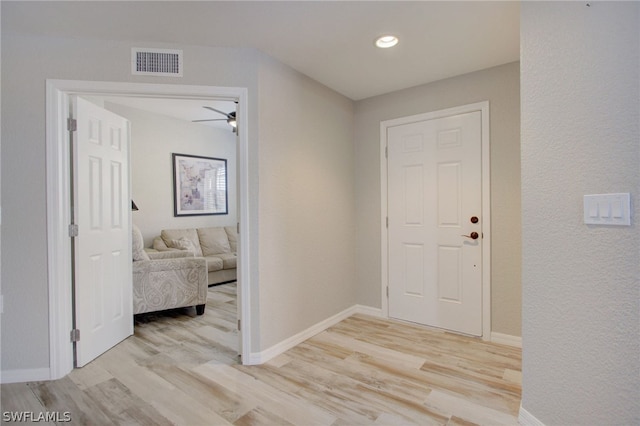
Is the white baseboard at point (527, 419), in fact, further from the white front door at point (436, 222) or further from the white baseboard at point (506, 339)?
the white front door at point (436, 222)

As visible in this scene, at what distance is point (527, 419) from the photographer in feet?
5.35

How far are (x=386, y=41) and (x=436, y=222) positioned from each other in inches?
66.2

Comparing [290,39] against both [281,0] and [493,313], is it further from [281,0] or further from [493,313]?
[493,313]

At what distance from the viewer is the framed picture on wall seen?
5.14 m

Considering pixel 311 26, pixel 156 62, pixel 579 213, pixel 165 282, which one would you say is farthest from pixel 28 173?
pixel 579 213

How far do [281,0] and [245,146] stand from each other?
99 cm

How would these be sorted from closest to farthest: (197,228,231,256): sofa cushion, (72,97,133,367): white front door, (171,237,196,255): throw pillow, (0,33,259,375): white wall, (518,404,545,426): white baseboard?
(518,404,545,426): white baseboard → (0,33,259,375): white wall → (72,97,133,367): white front door → (171,237,196,255): throw pillow → (197,228,231,256): sofa cushion

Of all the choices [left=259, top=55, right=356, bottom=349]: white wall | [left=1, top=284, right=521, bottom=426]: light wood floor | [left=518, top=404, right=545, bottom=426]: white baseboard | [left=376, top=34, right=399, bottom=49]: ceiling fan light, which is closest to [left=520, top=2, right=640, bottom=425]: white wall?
[left=518, top=404, right=545, bottom=426]: white baseboard

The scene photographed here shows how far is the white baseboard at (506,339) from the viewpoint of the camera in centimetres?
265

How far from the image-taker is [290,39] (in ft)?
7.41

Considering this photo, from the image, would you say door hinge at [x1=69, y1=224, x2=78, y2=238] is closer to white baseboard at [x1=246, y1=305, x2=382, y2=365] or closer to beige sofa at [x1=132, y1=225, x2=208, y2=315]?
beige sofa at [x1=132, y1=225, x2=208, y2=315]

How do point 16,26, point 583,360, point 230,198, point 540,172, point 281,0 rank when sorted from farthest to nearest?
point 230,198
point 16,26
point 281,0
point 540,172
point 583,360

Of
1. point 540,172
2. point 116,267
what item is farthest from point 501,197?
point 116,267

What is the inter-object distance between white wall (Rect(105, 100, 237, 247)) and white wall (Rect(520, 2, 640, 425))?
4795mm
